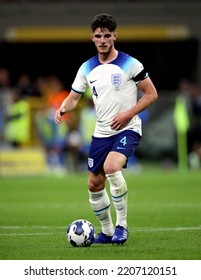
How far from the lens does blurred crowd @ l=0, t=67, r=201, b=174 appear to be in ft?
84.2

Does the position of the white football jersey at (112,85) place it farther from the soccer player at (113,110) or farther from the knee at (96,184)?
the knee at (96,184)

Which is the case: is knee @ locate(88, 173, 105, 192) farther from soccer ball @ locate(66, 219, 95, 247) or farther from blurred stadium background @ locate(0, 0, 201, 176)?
blurred stadium background @ locate(0, 0, 201, 176)

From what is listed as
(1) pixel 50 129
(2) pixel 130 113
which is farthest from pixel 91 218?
(1) pixel 50 129

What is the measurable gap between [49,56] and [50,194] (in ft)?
55.9

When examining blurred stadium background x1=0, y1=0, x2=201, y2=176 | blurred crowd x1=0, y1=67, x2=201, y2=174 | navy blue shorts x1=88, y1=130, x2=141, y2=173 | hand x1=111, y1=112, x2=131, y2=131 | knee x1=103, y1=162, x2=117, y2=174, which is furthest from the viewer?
blurred stadium background x1=0, y1=0, x2=201, y2=176

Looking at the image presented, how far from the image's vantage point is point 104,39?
396 inches

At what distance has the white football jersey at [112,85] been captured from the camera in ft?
33.2

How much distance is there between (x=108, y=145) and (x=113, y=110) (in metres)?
0.39

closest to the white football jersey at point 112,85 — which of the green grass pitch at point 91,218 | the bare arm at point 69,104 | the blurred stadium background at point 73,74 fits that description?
the bare arm at point 69,104

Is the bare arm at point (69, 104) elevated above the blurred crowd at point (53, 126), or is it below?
below

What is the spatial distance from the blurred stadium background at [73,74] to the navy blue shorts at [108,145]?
13.7m

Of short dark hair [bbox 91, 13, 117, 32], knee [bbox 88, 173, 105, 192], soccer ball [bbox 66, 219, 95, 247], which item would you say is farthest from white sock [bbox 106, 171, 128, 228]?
short dark hair [bbox 91, 13, 117, 32]

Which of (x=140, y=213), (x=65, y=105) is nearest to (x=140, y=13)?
(x=140, y=213)

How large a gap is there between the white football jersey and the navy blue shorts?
6 centimetres
